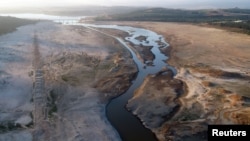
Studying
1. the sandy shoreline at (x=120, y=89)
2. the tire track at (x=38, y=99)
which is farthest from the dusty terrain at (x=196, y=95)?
the tire track at (x=38, y=99)

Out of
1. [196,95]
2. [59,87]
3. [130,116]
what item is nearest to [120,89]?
[59,87]

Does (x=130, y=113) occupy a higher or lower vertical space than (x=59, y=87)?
lower

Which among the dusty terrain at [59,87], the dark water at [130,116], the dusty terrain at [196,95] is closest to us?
the dark water at [130,116]

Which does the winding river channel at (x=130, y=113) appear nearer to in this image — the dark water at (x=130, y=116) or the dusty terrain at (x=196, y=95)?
the dark water at (x=130, y=116)

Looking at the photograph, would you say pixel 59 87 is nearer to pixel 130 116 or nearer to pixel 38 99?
pixel 38 99

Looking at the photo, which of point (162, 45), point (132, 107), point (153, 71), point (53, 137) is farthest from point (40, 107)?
point (162, 45)
